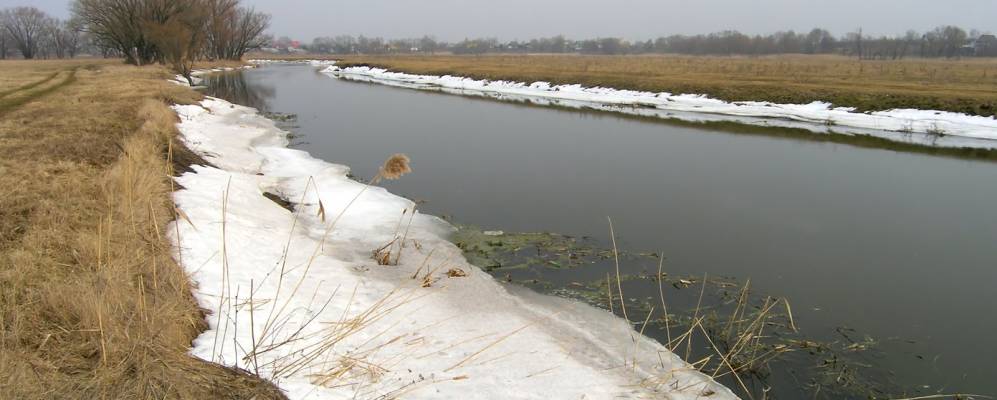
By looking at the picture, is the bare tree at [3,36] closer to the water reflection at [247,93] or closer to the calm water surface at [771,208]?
the water reflection at [247,93]

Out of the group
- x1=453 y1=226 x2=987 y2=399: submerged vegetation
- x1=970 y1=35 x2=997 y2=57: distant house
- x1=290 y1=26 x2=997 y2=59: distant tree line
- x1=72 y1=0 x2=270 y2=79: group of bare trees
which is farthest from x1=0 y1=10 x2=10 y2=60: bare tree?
x1=970 y1=35 x2=997 y2=57: distant house

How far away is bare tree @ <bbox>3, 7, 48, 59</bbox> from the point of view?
10256cm

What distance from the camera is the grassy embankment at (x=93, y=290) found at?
3473mm

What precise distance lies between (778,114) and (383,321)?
79.6ft

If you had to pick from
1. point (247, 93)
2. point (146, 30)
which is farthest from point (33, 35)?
point (247, 93)

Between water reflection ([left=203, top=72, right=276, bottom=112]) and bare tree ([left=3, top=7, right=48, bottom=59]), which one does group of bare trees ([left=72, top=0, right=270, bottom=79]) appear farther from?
bare tree ([left=3, top=7, right=48, bottom=59])

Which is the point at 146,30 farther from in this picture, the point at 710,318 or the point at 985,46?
the point at 985,46

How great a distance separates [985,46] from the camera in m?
98.3

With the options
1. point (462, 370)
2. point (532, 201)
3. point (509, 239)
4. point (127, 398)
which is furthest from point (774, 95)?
point (127, 398)

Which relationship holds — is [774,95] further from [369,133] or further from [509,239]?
[509,239]

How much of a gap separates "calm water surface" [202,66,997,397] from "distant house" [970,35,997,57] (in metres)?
104

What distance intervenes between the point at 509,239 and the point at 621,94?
25.4 m

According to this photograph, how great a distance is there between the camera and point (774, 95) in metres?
27.9

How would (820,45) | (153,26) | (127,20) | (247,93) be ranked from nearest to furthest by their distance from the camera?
1. (247,93)
2. (153,26)
3. (127,20)
4. (820,45)
